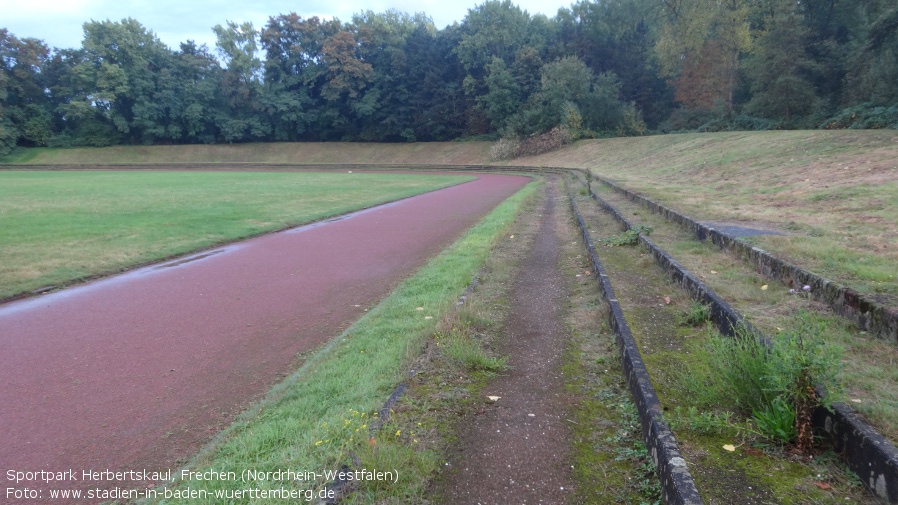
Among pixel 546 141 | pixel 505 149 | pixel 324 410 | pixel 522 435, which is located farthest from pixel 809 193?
pixel 505 149

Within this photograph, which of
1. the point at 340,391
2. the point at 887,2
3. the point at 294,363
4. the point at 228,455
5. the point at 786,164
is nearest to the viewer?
the point at 228,455

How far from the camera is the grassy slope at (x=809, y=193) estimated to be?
5523 millimetres

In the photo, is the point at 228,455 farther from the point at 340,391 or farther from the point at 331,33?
the point at 331,33

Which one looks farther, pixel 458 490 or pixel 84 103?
pixel 84 103

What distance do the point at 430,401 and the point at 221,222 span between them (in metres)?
12.2

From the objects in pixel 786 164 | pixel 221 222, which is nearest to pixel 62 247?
pixel 221 222

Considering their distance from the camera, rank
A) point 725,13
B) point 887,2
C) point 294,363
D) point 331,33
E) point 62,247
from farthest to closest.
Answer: point 331,33 → point 725,13 → point 887,2 → point 62,247 → point 294,363

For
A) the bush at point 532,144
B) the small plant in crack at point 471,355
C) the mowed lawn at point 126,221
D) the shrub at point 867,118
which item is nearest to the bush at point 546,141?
the bush at point 532,144

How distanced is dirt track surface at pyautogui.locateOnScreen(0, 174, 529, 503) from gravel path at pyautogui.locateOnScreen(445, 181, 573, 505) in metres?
1.99

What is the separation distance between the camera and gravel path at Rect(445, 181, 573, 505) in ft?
9.30

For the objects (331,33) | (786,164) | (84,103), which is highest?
(331,33)

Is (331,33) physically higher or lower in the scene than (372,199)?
higher

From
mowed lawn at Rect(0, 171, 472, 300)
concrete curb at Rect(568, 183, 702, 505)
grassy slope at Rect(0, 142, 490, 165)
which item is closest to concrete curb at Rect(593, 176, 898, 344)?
concrete curb at Rect(568, 183, 702, 505)

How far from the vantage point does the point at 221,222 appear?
46.8 ft
